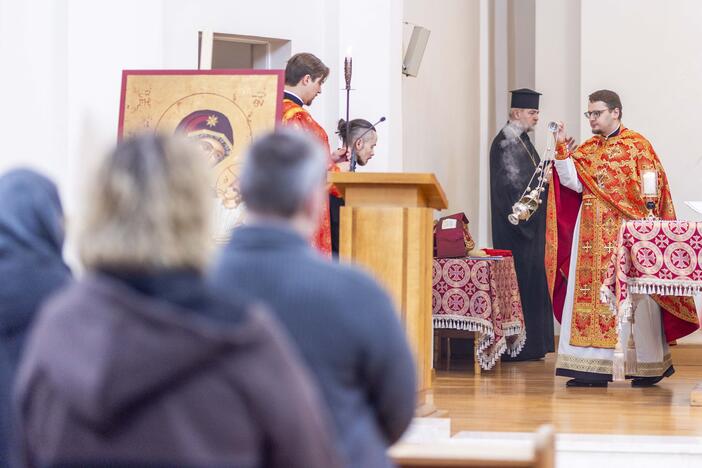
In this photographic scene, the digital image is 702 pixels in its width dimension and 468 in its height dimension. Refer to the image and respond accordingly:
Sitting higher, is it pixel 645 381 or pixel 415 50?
pixel 415 50

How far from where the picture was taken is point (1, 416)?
10.6 feet

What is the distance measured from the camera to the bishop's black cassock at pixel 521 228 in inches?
404

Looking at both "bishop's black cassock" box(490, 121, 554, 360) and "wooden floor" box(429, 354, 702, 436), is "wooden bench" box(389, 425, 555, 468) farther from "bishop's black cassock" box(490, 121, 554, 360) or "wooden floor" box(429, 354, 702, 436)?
"bishop's black cassock" box(490, 121, 554, 360)

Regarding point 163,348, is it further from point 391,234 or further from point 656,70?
point 656,70

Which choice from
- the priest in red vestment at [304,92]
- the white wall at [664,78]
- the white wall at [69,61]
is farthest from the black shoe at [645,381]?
the white wall at [69,61]

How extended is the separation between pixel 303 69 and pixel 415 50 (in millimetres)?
2880

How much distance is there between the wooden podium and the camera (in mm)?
5055

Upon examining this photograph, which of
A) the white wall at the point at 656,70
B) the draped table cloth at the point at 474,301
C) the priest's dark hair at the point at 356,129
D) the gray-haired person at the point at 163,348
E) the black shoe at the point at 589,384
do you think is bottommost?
the black shoe at the point at 589,384

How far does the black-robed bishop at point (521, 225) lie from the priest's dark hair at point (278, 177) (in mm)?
8269

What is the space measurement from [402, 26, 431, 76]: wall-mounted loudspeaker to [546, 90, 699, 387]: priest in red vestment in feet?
5.13

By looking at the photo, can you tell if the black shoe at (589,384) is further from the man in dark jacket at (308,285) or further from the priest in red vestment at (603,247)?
the man in dark jacket at (308,285)

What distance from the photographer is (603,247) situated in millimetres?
8117

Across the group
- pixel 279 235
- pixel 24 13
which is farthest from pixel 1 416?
pixel 24 13

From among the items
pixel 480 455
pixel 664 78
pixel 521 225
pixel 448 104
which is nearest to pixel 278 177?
pixel 480 455
